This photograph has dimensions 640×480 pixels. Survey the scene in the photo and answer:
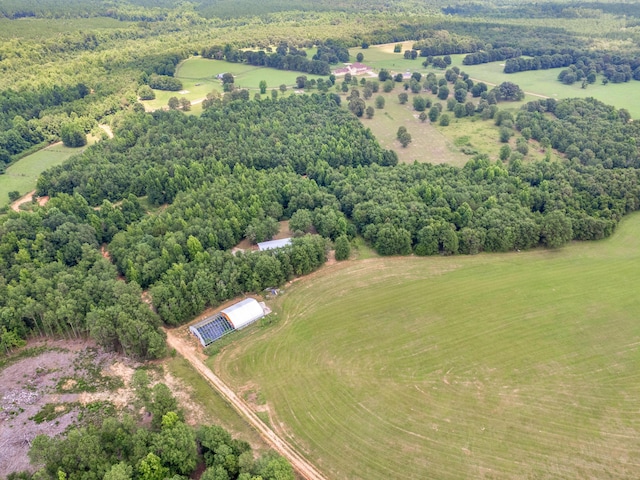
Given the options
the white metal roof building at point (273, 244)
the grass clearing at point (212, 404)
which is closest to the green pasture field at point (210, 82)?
the white metal roof building at point (273, 244)

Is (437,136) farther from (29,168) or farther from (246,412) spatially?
(29,168)

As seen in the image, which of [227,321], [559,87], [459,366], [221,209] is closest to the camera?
Answer: [459,366]

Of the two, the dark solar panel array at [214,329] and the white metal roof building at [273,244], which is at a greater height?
the white metal roof building at [273,244]

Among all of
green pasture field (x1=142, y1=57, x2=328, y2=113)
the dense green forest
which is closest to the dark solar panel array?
the dense green forest

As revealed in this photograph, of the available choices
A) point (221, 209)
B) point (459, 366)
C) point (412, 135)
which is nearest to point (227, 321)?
point (221, 209)

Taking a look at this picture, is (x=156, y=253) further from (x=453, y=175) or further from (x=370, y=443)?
(x=453, y=175)

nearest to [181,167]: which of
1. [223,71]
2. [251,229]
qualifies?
[251,229]

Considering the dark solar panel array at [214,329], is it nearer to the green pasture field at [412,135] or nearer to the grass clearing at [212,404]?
the grass clearing at [212,404]
